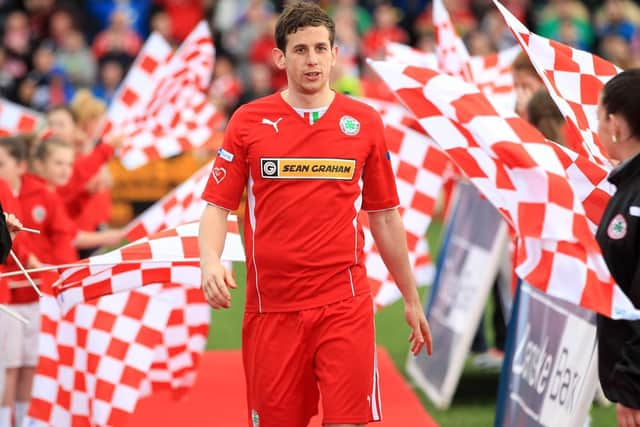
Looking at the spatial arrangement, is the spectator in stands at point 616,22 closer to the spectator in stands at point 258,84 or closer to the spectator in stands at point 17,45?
the spectator in stands at point 258,84

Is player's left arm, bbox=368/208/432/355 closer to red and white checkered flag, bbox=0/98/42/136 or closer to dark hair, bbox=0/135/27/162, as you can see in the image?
dark hair, bbox=0/135/27/162

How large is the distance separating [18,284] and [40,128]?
2701 mm

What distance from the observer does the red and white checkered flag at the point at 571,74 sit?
5.74 meters

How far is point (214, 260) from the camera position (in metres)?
4.84

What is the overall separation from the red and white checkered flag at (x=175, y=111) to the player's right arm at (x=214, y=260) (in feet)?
12.7

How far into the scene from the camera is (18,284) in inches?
280

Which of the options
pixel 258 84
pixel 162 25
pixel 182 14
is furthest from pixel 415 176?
pixel 182 14

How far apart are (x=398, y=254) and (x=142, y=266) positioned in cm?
149

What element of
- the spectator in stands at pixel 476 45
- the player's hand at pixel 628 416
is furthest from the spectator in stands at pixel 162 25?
the player's hand at pixel 628 416

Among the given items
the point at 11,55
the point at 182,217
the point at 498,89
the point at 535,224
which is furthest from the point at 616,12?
the point at 535,224

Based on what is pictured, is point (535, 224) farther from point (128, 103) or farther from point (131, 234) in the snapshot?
point (128, 103)

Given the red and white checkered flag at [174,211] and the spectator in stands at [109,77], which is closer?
the red and white checkered flag at [174,211]

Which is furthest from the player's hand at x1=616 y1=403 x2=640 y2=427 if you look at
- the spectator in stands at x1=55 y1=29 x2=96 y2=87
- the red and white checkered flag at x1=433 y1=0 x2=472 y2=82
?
the spectator in stands at x1=55 y1=29 x2=96 y2=87

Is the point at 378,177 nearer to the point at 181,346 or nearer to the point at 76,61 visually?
the point at 181,346
